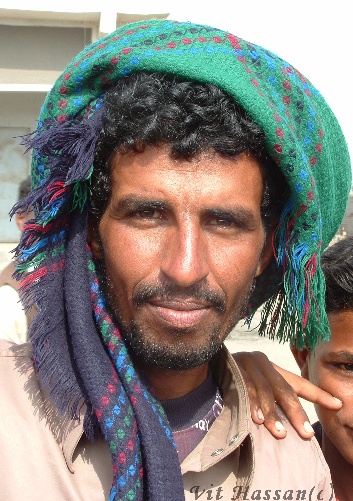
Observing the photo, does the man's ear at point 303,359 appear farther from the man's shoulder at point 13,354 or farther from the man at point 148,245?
the man's shoulder at point 13,354

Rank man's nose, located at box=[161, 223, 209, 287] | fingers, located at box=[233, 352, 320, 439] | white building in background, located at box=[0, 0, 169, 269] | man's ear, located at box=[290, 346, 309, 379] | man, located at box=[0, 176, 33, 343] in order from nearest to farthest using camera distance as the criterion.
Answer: man's nose, located at box=[161, 223, 209, 287], fingers, located at box=[233, 352, 320, 439], man's ear, located at box=[290, 346, 309, 379], man, located at box=[0, 176, 33, 343], white building in background, located at box=[0, 0, 169, 269]

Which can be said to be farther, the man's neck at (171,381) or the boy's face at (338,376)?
the boy's face at (338,376)

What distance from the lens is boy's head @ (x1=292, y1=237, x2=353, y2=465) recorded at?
2205 millimetres

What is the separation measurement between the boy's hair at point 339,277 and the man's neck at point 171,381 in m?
0.78

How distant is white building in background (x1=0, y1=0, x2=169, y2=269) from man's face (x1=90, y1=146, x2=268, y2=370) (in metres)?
6.91

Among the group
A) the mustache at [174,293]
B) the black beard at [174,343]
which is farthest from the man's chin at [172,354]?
the mustache at [174,293]

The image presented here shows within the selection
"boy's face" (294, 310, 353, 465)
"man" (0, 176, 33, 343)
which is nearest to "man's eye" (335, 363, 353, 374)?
"boy's face" (294, 310, 353, 465)

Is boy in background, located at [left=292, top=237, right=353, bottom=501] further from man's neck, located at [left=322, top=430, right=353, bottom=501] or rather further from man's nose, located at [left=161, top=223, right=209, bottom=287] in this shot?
man's nose, located at [left=161, top=223, right=209, bottom=287]

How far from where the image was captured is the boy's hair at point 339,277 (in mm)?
2334

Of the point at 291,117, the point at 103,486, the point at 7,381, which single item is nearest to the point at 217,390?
the point at 103,486

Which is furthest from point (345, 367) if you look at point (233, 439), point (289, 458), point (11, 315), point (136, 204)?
point (11, 315)

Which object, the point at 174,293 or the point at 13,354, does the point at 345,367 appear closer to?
the point at 174,293

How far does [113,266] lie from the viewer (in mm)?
1628

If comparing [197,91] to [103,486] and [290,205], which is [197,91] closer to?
[290,205]
